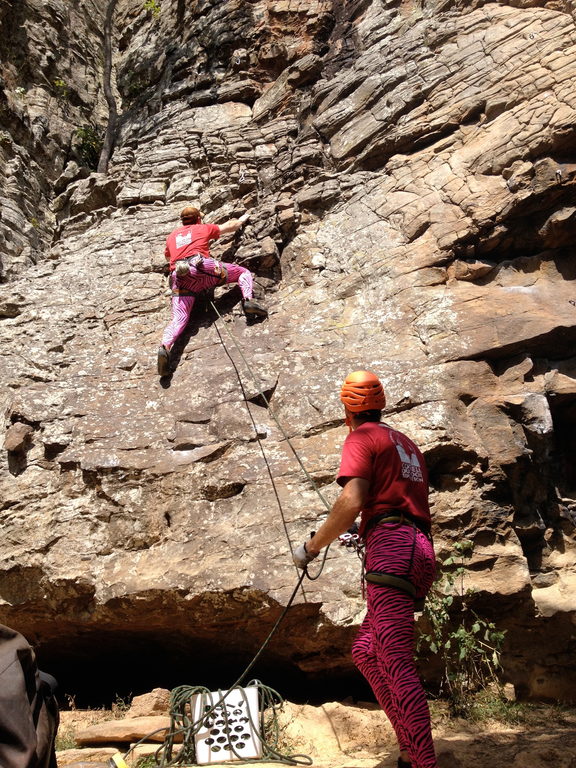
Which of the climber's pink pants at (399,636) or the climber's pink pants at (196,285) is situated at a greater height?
the climber's pink pants at (196,285)

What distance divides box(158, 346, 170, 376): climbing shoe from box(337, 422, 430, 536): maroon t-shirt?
3.50 metres

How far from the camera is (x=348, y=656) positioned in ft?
16.5

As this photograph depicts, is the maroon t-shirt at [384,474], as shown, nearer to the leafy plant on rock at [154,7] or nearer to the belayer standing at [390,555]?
the belayer standing at [390,555]

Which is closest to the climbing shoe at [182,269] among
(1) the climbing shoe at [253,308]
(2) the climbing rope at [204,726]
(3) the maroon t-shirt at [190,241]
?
(3) the maroon t-shirt at [190,241]

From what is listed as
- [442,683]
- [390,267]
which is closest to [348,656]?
[442,683]

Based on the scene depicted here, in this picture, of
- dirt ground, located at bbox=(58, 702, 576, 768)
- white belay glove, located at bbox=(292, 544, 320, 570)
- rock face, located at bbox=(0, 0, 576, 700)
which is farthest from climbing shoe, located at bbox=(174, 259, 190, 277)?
dirt ground, located at bbox=(58, 702, 576, 768)

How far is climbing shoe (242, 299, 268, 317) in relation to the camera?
6.84 meters

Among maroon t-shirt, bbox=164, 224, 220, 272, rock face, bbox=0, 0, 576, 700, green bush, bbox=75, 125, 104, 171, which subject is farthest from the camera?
green bush, bbox=75, 125, 104, 171

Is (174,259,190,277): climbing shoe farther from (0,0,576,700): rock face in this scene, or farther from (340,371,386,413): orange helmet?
(340,371,386,413): orange helmet

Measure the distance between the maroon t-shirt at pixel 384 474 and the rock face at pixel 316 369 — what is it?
1.73 m

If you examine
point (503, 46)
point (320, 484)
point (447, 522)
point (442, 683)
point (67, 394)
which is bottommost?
point (442, 683)

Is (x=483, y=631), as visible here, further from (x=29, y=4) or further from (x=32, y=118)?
(x=29, y=4)

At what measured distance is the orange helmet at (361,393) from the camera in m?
3.61

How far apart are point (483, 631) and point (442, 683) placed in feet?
1.61
